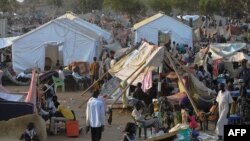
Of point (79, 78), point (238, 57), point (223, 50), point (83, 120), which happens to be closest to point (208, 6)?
point (223, 50)

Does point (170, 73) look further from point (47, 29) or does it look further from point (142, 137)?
point (47, 29)

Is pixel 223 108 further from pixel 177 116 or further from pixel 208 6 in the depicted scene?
pixel 208 6

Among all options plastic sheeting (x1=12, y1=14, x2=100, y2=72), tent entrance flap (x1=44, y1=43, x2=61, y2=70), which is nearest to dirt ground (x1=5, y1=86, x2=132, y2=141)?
plastic sheeting (x1=12, y1=14, x2=100, y2=72)

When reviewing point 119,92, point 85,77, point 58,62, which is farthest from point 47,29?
point 119,92

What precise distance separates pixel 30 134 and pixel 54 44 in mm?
14585

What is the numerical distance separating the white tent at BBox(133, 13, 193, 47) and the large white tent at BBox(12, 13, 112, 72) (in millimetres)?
7083

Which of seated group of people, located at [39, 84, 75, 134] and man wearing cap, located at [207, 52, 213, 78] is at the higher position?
man wearing cap, located at [207, 52, 213, 78]

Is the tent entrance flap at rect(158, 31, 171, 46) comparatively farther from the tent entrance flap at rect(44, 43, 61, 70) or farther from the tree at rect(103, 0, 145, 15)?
the tree at rect(103, 0, 145, 15)

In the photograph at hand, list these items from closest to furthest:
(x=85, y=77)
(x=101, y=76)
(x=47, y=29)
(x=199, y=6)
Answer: (x=101, y=76), (x=85, y=77), (x=47, y=29), (x=199, y=6)

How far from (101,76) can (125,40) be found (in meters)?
19.8

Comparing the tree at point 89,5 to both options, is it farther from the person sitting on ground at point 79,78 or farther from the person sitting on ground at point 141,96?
the person sitting on ground at point 141,96

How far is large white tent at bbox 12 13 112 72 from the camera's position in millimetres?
26125

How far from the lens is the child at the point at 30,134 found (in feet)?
40.1

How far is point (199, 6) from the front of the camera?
60500 millimetres
